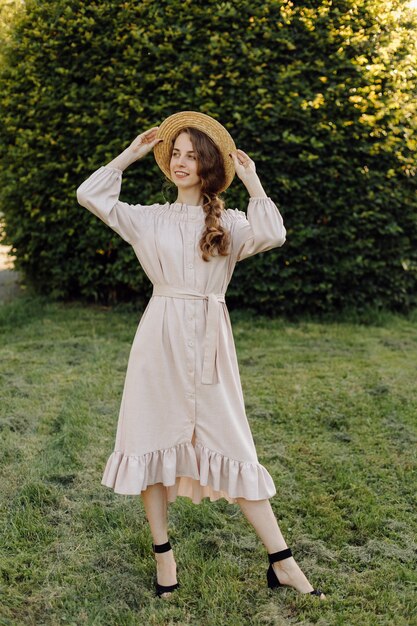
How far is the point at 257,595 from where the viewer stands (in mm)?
2520

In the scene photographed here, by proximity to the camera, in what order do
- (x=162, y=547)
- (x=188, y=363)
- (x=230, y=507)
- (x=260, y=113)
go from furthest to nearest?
(x=260, y=113), (x=230, y=507), (x=162, y=547), (x=188, y=363)

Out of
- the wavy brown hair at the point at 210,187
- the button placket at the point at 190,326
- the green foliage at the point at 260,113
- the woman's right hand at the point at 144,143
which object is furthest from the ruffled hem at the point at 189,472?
the green foliage at the point at 260,113

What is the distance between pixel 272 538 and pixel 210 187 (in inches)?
47.9

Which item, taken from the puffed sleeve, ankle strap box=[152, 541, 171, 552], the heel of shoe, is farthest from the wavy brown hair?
the heel of shoe

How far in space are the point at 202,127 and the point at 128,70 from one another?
385cm

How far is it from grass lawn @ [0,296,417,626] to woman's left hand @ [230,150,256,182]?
141 centimetres

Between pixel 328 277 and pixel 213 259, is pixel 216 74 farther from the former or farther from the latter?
pixel 213 259

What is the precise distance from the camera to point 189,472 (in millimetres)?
2475

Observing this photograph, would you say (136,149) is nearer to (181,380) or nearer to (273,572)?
(181,380)

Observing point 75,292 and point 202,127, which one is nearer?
point 202,127

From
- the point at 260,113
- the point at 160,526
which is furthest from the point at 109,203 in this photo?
the point at 260,113

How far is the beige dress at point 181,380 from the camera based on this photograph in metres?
2.43

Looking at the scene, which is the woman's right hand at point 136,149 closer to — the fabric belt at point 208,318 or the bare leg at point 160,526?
the fabric belt at point 208,318

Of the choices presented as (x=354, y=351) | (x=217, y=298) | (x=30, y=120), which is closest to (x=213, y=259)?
(x=217, y=298)
